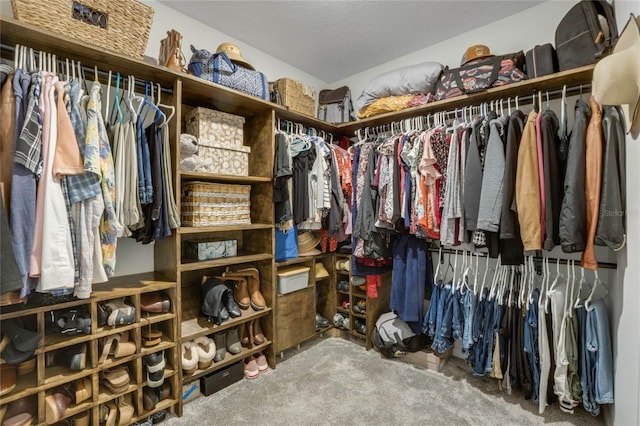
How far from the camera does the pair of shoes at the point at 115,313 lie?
4.83ft

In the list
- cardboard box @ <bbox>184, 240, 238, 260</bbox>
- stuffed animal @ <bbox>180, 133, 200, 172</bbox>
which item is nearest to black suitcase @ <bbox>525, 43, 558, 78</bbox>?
stuffed animal @ <bbox>180, 133, 200, 172</bbox>

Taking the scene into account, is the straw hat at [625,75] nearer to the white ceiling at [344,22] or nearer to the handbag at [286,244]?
the white ceiling at [344,22]

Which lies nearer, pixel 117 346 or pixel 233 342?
pixel 117 346

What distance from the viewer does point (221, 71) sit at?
1.90m

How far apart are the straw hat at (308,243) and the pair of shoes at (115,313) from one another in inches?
52.0

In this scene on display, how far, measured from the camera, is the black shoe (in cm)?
199

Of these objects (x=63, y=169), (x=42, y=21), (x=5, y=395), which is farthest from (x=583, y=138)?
(x=5, y=395)

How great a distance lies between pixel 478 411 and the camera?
1.76 m

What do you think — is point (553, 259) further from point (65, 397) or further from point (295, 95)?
point (65, 397)

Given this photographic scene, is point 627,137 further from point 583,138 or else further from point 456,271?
point 456,271

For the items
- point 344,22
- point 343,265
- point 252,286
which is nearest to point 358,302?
point 343,265

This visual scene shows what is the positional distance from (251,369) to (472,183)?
6.43 ft

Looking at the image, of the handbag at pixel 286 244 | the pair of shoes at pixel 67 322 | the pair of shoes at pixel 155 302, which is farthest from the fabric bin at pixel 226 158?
the pair of shoes at pixel 67 322

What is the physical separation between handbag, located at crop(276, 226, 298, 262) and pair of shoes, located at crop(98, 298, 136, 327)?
1059mm
